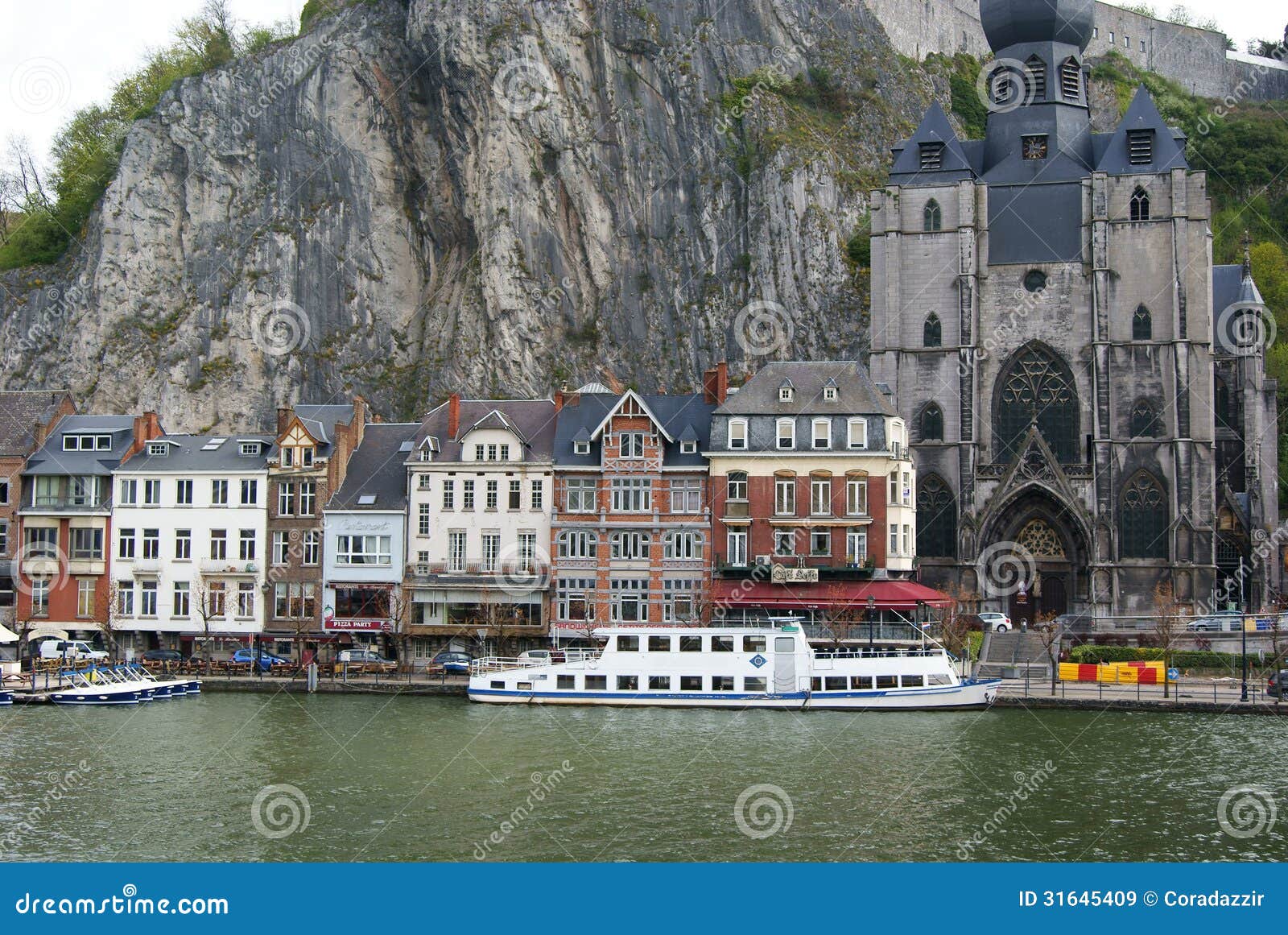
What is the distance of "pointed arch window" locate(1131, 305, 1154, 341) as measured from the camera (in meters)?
76.4

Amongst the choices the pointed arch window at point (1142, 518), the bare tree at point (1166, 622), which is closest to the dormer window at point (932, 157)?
the pointed arch window at point (1142, 518)

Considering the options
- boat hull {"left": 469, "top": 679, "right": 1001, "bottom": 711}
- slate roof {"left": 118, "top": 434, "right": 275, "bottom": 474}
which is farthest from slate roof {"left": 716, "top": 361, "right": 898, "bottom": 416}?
slate roof {"left": 118, "top": 434, "right": 275, "bottom": 474}

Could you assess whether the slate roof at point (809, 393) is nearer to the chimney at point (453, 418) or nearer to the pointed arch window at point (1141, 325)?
the chimney at point (453, 418)

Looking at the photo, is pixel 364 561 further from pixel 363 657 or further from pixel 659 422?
pixel 659 422

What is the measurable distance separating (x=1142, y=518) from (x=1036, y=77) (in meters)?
24.4

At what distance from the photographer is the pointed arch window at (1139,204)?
253ft

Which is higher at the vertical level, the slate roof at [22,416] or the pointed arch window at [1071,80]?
the pointed arch window at [1071,80]

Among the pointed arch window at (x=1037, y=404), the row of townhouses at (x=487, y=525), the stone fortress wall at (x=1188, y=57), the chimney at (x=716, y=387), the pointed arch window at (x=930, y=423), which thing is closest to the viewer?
the row of townhouses at (x=487, y=525)

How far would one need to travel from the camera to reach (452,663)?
58.5 m

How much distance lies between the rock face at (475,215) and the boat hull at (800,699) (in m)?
40.2

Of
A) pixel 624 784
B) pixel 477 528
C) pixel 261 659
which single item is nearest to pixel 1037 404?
pixel 477 528

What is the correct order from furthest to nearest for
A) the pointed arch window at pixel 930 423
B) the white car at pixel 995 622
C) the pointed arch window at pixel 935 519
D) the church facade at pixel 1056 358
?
1. the pointed arch window at pixel 930 423
2. the pointed arch window at pixel 935 519
3. the church facade at pixel 1056 358
4. the white car at pixel 995 622

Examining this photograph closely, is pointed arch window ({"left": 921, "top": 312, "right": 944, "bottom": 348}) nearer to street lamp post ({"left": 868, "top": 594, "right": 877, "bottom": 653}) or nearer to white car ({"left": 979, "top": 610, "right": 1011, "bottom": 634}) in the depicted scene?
white car ({"left": 979, "top": 610, "right": 1011, "bottom": 634})

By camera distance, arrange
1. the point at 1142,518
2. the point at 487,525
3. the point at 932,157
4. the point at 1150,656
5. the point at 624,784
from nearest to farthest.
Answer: the point at 624,784 < the point at 1150,656 < the point at 487,525 < the point at 1142,518 < the point at 932,157
